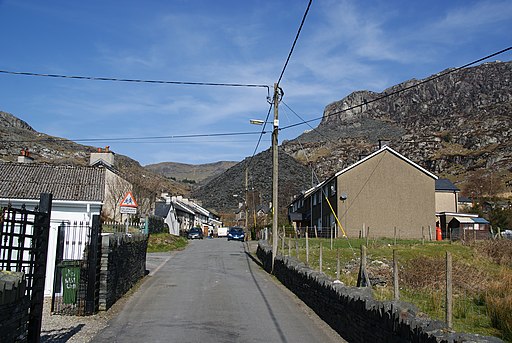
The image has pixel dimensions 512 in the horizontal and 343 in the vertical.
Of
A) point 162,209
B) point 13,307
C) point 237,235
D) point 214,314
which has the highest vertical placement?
point 162,209

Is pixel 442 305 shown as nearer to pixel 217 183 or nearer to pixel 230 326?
pixel 230 326

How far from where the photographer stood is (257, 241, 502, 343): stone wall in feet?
21.7

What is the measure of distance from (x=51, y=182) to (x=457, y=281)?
60.8 ft

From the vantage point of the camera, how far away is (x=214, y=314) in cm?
1298

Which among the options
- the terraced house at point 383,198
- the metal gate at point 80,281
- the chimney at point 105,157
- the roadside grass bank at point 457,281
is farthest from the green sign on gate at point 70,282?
the terraced house at point 383,198

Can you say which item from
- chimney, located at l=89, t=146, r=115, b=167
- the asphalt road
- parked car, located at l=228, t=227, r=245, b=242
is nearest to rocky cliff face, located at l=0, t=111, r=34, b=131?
parked car, located at l=228, t=227, r=245, b=242

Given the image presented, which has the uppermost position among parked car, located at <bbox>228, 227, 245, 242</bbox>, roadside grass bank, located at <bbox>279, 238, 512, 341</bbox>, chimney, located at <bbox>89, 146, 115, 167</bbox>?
chimney, located at <bbox>89, 146, 115, 167</bbox>

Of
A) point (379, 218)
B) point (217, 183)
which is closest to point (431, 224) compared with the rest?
point (379, 218)

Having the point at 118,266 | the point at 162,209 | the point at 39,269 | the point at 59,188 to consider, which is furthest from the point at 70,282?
the point at 162,209

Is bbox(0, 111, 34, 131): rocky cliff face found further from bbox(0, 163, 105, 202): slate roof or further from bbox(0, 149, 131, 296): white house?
bbox(0, 149, 131, 296): white house

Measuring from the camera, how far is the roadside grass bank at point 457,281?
11312 millimetres

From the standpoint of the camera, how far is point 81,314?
12633 millimetres

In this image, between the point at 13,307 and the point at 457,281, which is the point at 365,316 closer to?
the point at 13,307

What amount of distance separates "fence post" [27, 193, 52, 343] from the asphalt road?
5.54 feet
